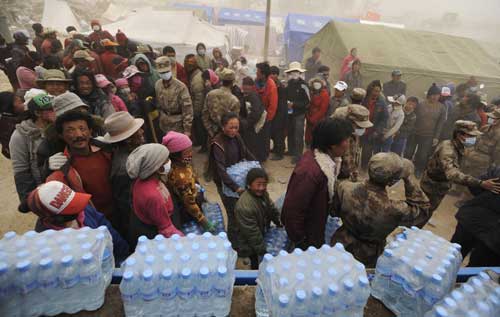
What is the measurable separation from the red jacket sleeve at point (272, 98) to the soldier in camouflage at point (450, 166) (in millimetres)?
3091

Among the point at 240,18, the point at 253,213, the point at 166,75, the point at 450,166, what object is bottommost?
the point at 253,213

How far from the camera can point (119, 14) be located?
27.4m

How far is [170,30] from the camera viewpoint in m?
11.3

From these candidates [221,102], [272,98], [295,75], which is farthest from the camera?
[295,75]

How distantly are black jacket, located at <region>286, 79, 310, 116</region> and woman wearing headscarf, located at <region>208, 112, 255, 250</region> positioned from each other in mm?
3109

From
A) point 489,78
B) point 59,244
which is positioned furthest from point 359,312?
point 489,78

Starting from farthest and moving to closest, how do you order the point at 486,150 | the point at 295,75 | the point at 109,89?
1. the point at 295,75
2. the point at 486,150
3. the point at 109,89

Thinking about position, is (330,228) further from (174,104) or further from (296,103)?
(296,103)

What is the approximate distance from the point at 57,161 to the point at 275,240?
2.14m

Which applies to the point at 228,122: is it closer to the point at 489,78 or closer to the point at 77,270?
the point at 77,270

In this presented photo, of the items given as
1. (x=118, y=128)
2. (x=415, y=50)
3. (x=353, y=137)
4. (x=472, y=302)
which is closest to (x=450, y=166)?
(x=353, y=137)

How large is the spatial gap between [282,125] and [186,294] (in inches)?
219

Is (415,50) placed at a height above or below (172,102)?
above

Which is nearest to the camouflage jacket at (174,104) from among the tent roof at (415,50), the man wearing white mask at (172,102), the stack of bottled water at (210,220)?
the man wearing white mask at (172,102)
